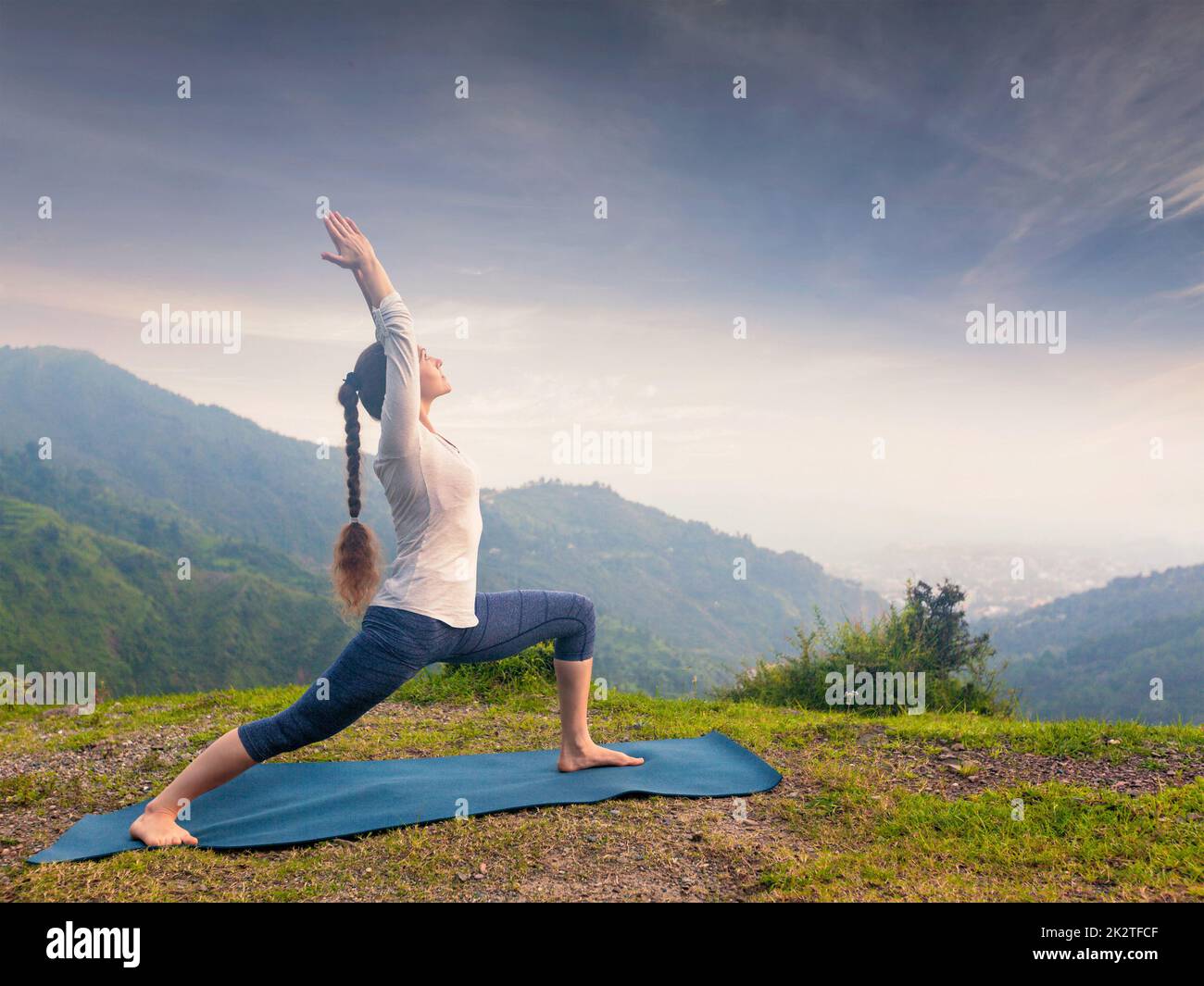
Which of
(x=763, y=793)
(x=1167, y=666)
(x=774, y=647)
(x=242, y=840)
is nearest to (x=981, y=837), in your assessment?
(x=763, y=793)

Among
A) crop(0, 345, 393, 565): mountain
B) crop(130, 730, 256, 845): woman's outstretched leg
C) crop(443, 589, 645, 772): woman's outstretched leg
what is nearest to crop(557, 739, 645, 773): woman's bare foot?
crop(443, 589, 645, 772): woman's outstretched leg

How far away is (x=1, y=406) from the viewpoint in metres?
93.6

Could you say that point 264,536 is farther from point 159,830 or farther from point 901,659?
point 159,830

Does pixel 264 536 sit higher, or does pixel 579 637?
pixel 579 637

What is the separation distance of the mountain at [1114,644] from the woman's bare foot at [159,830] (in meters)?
5.90

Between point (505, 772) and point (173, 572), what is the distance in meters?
52.6

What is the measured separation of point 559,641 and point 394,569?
0.97 metres

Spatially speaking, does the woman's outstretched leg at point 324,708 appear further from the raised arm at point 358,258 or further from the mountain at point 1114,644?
the mountain at point 1114,644

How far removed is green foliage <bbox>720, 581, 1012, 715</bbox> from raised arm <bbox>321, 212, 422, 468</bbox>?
4921mm

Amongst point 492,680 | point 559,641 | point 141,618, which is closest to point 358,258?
point 559,641

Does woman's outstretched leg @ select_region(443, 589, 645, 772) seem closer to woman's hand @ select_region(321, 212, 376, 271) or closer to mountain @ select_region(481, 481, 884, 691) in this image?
woman's hand @ select_region(321, 212, 376, 271)

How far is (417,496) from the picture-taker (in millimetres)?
3307

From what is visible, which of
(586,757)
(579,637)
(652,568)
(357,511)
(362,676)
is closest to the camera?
(362,676)

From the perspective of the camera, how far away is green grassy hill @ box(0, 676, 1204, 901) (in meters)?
2.81
